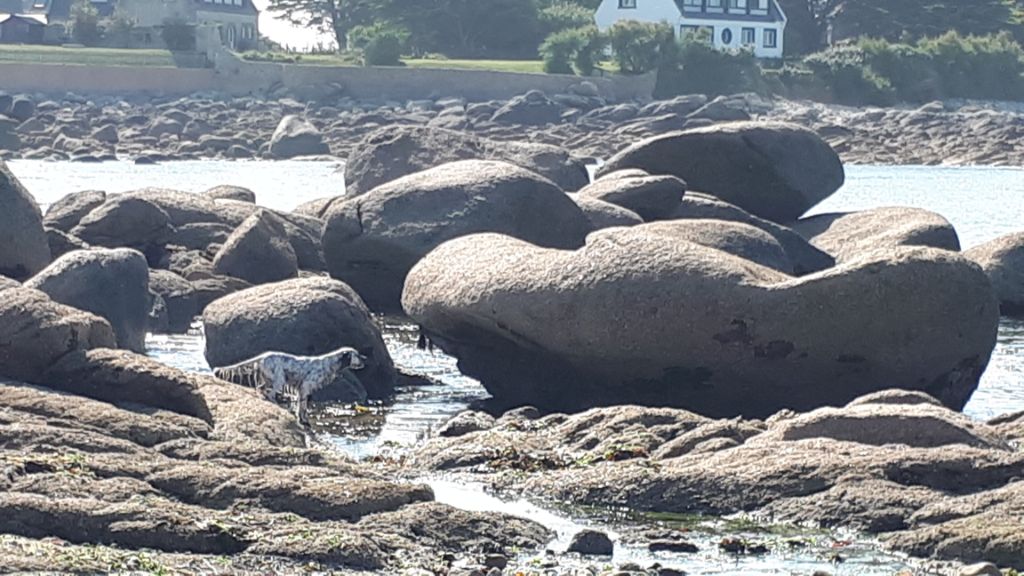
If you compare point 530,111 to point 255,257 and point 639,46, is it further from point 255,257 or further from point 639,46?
point 255,257

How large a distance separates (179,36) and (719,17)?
27816mm

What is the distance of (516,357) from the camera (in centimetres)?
1656

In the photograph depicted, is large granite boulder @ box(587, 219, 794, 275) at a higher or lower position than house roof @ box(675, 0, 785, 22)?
higher

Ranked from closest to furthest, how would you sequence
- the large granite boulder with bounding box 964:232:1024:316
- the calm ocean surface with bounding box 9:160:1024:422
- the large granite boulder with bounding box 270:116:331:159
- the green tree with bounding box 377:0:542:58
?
the calm ocean surface with bounding box 9:160:1024:422 < the large granite boulder with bounding box 964:232:1024:316 < the large granite boulder with bounding box 270:116:331:159 < the green tree with bounding box 377:0:542:58

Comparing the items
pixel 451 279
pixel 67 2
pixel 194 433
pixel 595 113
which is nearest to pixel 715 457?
pixel 194 433

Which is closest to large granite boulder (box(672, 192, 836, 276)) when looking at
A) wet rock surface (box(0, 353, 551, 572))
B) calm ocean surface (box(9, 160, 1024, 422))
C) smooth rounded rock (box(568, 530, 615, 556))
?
calm ocean surface (box(9, 160, 1024, 422))

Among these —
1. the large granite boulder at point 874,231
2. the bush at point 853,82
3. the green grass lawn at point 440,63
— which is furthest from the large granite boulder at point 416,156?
the bush at point 853,82

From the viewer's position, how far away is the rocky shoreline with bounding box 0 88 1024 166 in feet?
219

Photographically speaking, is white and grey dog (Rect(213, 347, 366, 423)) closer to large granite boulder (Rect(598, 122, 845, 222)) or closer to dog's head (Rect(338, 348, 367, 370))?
dog's head (Rect(338, 348, 367, 370))

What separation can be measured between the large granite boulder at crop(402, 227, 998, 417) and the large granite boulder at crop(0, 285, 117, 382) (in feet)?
11.8

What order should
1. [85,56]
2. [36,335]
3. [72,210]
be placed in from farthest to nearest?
[85,56], [72,210], [36,335]

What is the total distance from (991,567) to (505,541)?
251cm

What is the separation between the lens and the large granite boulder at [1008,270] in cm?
2406

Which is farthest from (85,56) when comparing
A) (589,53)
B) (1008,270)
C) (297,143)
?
(1008,270)
